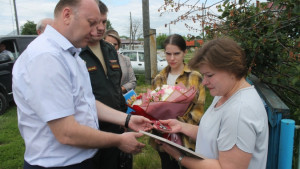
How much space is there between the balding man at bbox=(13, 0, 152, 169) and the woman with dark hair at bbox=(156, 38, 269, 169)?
2.23 ft

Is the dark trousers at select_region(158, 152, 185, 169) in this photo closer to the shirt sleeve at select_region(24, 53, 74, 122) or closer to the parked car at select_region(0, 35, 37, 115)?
the shirt sleeve at select_region(24, 53, 74, 122)

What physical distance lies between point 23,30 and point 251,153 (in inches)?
1996

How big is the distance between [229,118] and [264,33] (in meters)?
1.28

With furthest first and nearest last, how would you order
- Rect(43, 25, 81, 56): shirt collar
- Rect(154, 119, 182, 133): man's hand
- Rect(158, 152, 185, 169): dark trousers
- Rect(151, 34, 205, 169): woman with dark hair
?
Rect(158, 152, 185, 169): dark trousers < Rect(151, 34, 205, 169): woman with dark hair < Rect(154, 119, 182, 133): man's hand < Rect(43, 25, 81, 56): shirt collar

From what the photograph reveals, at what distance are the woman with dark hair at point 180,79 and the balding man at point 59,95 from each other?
0.91 meters

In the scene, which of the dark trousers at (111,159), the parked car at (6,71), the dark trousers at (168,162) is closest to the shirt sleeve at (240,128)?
the dark trousers at (168,162)

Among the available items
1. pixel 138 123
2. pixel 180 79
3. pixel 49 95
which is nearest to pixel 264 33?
pixel 180 79

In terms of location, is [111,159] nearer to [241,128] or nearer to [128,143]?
[128,143]

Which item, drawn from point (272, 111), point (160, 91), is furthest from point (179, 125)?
point (272, 111)

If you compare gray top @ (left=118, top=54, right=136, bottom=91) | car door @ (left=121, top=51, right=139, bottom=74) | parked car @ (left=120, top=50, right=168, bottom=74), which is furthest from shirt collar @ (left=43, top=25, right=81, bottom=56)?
car door @ (left=121, top=51, right=139, bottom=74)

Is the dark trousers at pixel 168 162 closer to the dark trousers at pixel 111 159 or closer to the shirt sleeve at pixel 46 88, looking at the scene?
the dark trousers at pixel 111 159

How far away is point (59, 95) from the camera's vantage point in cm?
130

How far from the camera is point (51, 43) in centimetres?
140

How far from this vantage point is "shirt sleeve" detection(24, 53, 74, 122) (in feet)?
4.12
